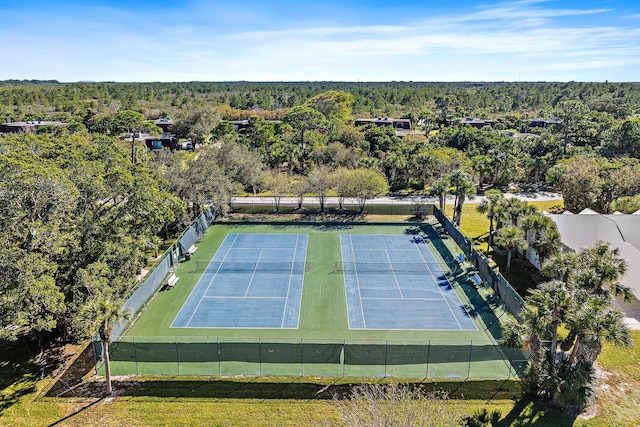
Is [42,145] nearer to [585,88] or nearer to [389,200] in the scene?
[389,200]

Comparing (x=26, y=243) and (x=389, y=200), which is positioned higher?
(x=26, y=243)

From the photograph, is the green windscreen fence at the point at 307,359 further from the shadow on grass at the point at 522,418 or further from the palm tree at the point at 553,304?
the palm tree at the point at 553,304

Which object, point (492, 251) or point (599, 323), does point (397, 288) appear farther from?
point (599, 323)

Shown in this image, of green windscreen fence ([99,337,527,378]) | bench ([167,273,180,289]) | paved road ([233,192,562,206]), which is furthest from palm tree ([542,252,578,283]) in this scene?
paved road ([233,192,562,206])

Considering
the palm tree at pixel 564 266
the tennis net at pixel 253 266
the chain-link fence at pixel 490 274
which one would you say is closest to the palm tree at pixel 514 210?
the chain-link fence at pixel 490 274

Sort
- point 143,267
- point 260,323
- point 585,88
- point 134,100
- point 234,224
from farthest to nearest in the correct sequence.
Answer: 1. point 585,88
2. point 134,100
3. point 234,224
4. point 143,267
5. point 260,323

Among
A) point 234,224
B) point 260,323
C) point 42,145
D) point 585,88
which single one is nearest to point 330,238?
point 234,224

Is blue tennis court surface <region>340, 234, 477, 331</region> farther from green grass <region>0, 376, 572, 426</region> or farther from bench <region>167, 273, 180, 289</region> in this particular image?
bench <region>167, 273, 180, 289</region>
